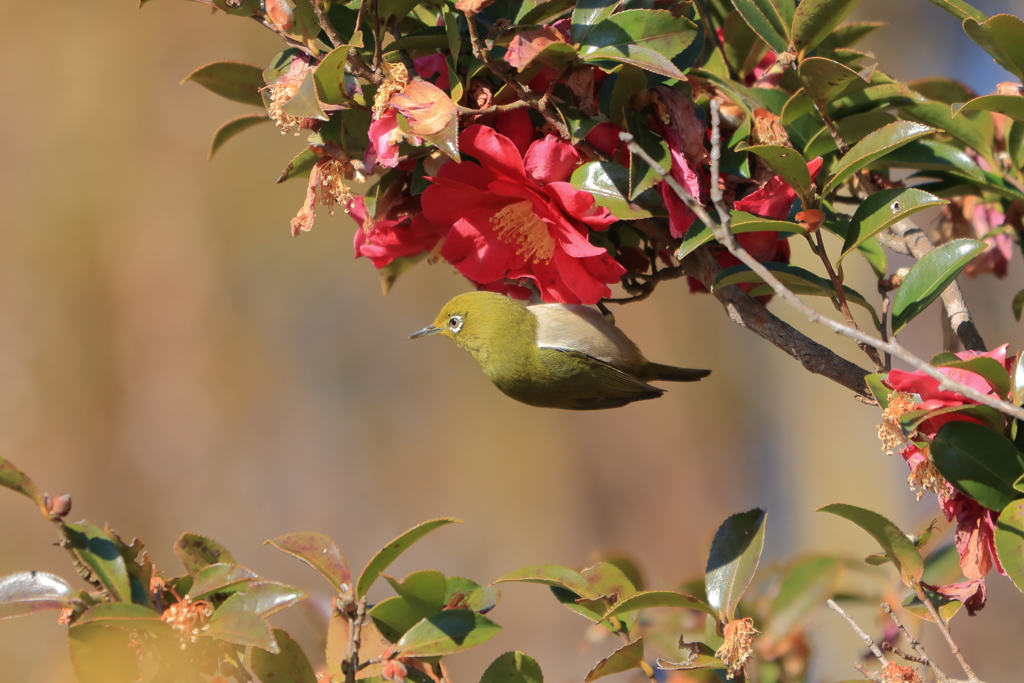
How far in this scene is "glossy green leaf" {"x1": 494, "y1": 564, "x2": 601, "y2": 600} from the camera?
3.68 feet

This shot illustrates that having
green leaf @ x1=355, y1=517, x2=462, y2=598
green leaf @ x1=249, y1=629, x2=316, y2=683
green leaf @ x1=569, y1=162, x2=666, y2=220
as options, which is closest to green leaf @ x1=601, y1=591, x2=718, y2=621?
green leaf @ x1=355, y1=517, x2=462, y2=598

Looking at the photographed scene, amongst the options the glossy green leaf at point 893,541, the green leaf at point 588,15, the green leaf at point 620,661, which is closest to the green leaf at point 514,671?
the green leaf at point 620,661

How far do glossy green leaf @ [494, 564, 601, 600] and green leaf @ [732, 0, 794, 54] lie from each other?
3.01 feet

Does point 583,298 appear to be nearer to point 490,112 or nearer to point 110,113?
point 490,112

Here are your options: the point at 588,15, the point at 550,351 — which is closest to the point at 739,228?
the point at 588,15

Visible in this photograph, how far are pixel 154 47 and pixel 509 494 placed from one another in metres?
4.29

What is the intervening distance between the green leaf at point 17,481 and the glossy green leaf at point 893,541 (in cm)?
107

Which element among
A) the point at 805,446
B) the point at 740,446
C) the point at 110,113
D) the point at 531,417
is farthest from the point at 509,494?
the point at 110,113

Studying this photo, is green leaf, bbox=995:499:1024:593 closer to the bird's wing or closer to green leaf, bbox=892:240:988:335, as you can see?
green leaf, bbox=892:240:988:335

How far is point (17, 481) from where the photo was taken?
3.01ft

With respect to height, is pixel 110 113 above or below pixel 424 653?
above

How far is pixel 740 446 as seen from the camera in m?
6.64

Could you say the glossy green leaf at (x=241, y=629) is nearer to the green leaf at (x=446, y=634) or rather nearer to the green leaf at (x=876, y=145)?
the green leaf at (x=446, y=634)

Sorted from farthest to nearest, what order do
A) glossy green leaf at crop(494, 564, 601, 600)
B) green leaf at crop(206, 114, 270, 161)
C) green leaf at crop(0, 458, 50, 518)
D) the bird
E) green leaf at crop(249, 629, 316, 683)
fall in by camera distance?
the bird < green leaf at crop(206, 114, 270, 161) < glossy green leaf at crop(494, 564, 601, 600) < green leaf at crop(249, 629, 316, 683) < green leaf at crop(0, 458, 50, 518)
